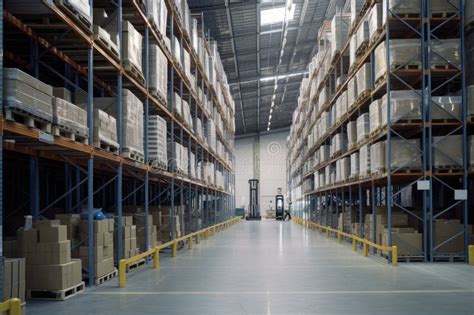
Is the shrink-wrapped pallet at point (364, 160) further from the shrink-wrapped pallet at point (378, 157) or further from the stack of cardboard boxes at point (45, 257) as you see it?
the stack of cardboard boxes at point (45, 257)

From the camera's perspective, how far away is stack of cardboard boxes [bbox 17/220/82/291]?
675 cm

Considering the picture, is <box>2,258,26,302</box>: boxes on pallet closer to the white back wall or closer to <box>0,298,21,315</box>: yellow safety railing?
<box>0,298,21,315</box>: yellow safety railing

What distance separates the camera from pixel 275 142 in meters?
49.7

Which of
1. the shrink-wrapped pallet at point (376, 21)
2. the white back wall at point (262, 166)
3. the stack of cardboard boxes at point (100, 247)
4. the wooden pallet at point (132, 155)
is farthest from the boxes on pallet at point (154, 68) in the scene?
the white back wall at point (262, 166)

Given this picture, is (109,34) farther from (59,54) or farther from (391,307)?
(391,307)

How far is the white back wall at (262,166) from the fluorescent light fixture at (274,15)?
2692 centimetres

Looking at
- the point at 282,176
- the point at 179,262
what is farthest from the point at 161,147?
the point at 282,176

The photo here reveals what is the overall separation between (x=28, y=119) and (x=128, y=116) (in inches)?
131

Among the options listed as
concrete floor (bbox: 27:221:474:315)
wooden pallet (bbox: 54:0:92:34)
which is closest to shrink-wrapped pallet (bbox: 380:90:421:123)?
concrete floor (bbox: 27:221:474:315)

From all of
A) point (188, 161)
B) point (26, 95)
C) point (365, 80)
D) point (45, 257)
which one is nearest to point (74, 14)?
point (26, 95)

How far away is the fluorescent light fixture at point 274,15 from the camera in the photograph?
20.9m

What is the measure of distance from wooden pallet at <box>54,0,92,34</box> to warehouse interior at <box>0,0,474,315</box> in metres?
0.04

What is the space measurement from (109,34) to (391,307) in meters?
5.64

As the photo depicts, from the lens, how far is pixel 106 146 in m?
8.29
